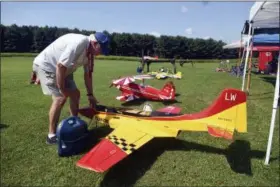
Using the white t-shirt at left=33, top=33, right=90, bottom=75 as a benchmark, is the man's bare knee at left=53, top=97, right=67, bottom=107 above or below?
below

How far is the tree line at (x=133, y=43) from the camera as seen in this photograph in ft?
213

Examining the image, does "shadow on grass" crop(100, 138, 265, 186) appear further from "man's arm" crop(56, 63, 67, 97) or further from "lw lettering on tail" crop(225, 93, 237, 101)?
"man's arm" crop(56, 63, 67, 97)

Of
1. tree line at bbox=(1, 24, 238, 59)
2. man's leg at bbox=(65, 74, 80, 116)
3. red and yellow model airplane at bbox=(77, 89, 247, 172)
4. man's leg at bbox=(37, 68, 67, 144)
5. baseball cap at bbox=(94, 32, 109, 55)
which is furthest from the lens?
tree line at bbox=(1, 24, 238, 59)

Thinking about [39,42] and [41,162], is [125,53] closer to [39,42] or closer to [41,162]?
[39,42]

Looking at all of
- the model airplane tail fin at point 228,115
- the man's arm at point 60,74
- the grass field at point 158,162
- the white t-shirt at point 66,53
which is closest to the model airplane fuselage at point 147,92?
the grass field at point 158,162

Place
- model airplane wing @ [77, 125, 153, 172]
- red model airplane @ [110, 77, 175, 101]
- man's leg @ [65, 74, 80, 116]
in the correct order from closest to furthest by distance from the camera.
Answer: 1. model airplane wing @ [77, 125, 153, 172]
2. man's leg @ [65, 74, 80, 116]
3. red model airplane @ [110, 77, 175, 101]

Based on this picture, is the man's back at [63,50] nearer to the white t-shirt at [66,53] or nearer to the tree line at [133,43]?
the white t-shirt at [66,53]


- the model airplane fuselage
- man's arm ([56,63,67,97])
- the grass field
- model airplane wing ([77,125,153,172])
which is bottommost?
the grass field

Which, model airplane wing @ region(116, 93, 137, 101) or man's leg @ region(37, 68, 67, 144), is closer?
man's leg @ region(37, 68, 67, 144)

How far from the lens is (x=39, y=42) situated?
67.2m

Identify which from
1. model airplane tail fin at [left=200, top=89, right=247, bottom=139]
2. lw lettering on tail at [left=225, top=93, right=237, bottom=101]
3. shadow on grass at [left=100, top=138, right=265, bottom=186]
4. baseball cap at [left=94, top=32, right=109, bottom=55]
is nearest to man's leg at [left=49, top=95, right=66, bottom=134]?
baseball cap at [left=94, top=32, right=109, bottom=55]

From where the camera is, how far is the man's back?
5043 mm

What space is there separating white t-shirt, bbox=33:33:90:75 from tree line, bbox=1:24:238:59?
5731 centimetres

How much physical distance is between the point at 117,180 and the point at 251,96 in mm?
8915
